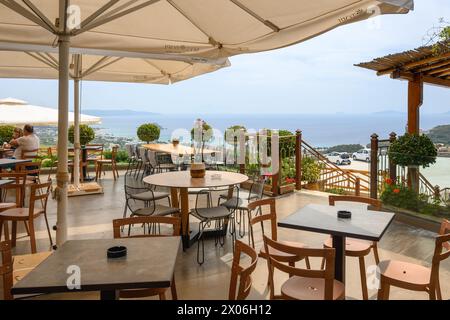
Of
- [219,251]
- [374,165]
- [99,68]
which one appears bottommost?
[219,251]

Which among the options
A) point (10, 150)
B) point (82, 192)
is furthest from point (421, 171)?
point (10, 150)

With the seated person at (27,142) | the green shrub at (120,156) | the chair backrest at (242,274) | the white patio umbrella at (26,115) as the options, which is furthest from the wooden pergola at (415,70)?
the green shrub at (120,156)

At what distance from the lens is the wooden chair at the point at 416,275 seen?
94.7 inches

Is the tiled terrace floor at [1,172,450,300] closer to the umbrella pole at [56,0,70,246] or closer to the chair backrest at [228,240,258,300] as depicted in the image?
the umbrella pole at [56,0,70,246]

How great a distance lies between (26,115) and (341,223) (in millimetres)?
10752

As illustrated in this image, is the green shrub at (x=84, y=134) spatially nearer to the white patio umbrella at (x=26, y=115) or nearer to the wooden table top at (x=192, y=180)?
the white patio umbrella at (x=26, y=115)

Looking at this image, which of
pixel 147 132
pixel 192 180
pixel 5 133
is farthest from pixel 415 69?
pixel 5 133

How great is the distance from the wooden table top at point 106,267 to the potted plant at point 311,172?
6.84m

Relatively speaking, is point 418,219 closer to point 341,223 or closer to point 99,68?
point 341,223

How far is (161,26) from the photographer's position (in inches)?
152

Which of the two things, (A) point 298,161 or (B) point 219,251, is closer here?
(B) point 219,251

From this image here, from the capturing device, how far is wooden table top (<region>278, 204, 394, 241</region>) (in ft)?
8.66

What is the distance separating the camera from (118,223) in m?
2.81
